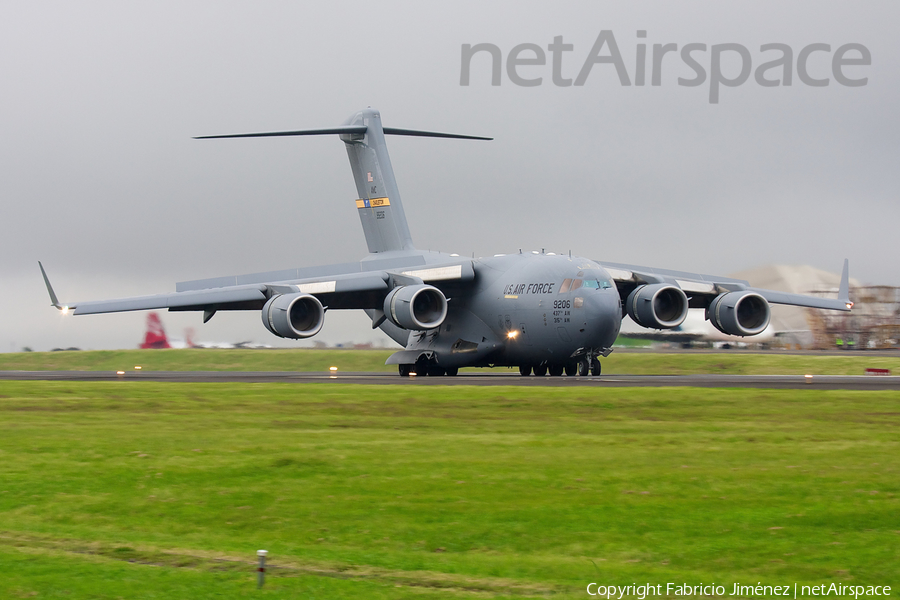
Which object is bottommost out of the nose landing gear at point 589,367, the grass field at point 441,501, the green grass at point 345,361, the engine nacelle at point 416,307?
the green grass at point 345,361

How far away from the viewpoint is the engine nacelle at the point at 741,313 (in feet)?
115

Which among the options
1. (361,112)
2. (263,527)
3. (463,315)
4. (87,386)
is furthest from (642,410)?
(361,112)

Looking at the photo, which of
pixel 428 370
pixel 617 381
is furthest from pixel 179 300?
pixel 617 381

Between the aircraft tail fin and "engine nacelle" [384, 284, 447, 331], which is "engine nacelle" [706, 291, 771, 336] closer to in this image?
"engine nacelle" [384, 284, 447, 331]

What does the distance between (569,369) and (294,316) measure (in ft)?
30.8

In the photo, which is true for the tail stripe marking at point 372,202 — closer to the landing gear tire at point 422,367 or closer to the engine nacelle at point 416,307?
the landing gear tire at point 422,367

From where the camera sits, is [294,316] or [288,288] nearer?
[294,316]

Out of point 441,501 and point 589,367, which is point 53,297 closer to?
point 589,367

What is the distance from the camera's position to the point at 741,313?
117 ft

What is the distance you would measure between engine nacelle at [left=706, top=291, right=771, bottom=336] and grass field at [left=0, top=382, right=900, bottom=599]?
52.9ft

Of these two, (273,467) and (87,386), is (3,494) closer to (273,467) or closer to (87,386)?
(273,467)

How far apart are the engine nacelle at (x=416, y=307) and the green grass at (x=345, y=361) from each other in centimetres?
933

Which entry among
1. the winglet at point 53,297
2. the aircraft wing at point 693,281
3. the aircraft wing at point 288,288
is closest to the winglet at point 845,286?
the aircraft wing at point 693,281

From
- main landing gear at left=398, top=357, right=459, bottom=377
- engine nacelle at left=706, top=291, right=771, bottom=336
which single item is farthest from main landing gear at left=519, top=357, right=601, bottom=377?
engine nacelle at left=706, top=291, right=771, bottom=336
